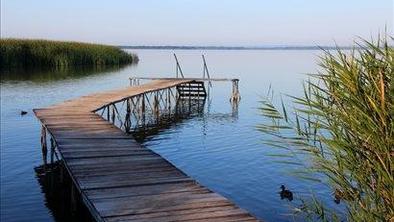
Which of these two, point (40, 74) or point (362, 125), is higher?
point (362, 125)

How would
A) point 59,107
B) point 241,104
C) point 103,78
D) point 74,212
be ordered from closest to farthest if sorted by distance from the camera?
point 74,212
point 59,107
point 241,104
point 103,78

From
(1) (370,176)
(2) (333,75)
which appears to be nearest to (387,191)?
(1) (370,176)

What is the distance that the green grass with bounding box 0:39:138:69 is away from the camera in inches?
1933

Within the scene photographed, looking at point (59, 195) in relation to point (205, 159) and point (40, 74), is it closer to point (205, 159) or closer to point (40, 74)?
point (205, 159)

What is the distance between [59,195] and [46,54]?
140 ft

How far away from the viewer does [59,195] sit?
12.0 meters

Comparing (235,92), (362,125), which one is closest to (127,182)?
(362,125)

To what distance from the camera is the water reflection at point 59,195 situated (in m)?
10.6

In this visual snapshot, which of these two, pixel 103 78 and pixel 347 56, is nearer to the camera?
pixel 347 56

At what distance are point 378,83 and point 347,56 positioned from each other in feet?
2.19

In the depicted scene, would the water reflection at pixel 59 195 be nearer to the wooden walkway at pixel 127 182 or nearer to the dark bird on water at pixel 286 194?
the wooden walkway at pixel 127 182

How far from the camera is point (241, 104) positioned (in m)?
30.2

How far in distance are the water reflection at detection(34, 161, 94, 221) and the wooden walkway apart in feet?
3.10

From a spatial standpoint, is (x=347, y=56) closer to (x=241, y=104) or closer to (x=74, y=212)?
(x=74, y=212)
